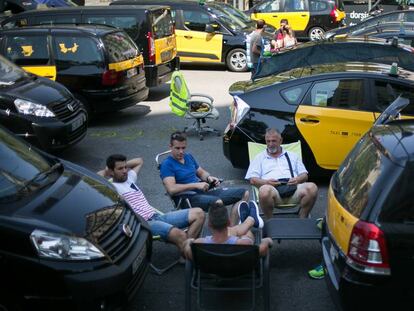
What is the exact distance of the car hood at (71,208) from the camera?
14.7 ft

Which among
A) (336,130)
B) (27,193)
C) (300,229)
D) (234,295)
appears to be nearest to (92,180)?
(27,193)

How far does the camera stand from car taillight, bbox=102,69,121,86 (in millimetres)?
11016

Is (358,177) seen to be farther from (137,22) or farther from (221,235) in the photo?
(137,22)

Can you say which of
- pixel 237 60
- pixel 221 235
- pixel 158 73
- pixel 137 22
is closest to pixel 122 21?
pixel 137 22

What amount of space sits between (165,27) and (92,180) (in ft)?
29.5

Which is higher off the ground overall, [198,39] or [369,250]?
[369,250]

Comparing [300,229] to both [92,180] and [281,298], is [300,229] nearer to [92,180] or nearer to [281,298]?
[281,298]

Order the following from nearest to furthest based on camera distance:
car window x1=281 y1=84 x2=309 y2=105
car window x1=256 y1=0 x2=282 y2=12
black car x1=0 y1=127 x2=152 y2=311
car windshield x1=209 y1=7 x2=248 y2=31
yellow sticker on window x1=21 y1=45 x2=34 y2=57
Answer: black car x1=0 y1=127 x2=152 y2=311
car window x1=281 y1=84 x2=309 y2=105
yellow sticker on window x1=21 y1=45 x2=34 y2=57
car windshield x1=209 y1=7 x2=248 y2=31
car window x1=256 y1=0 x2=282 y2=12

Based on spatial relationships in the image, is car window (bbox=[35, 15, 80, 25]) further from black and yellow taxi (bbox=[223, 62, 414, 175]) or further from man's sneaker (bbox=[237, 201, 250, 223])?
man's sneaker (bbox=[237, 201, 250, 223])

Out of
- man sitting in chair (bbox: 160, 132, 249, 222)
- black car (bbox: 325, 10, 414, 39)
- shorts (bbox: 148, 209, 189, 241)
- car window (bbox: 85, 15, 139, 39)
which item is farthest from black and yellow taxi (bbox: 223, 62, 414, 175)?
black car (bbox: 325, 10, 414, 39)

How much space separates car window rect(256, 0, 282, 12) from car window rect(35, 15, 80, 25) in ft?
32.2

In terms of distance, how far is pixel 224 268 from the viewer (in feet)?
16.0

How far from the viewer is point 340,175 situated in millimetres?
4898

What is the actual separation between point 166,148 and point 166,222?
14.1 ft
